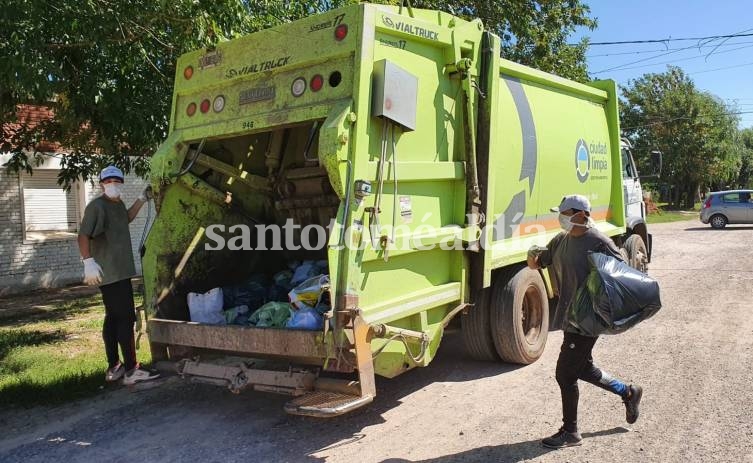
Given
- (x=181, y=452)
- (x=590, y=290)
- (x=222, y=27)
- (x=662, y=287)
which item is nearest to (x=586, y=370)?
(x=590, y=290)

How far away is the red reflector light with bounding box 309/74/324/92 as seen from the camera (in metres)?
4.23

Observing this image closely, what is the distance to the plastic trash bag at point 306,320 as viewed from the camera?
4145mm

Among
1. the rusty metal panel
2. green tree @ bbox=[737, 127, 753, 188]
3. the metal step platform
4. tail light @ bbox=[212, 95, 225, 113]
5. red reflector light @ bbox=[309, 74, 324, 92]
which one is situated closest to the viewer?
the metal step platform

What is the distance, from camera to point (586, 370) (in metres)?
4.11

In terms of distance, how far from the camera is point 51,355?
6.56 meters

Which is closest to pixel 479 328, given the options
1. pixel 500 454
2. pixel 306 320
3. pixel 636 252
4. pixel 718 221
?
pixel 500 454

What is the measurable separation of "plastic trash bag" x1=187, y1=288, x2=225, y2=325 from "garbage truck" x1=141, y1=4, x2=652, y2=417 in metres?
0.09

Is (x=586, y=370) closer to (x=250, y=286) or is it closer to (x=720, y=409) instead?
(x=720, y=409)

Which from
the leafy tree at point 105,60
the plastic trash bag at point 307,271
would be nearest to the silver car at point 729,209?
the leafy tree at point 105,60

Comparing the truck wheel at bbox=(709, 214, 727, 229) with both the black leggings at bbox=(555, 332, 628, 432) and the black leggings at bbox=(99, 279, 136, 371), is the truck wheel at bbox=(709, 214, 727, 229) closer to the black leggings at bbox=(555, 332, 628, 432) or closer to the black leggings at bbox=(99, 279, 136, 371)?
the black leggings at bbox=(555, 332, 628, 432)

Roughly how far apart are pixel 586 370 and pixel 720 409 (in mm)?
1219

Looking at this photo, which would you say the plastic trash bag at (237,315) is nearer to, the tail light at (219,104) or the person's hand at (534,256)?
the tail light at (219,104)

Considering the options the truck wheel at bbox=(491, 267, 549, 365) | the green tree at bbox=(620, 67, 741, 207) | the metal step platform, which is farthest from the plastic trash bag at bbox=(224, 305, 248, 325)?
the green tree at bbox=(620, 67, 741, 207)

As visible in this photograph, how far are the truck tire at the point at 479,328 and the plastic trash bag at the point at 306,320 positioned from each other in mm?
1680
